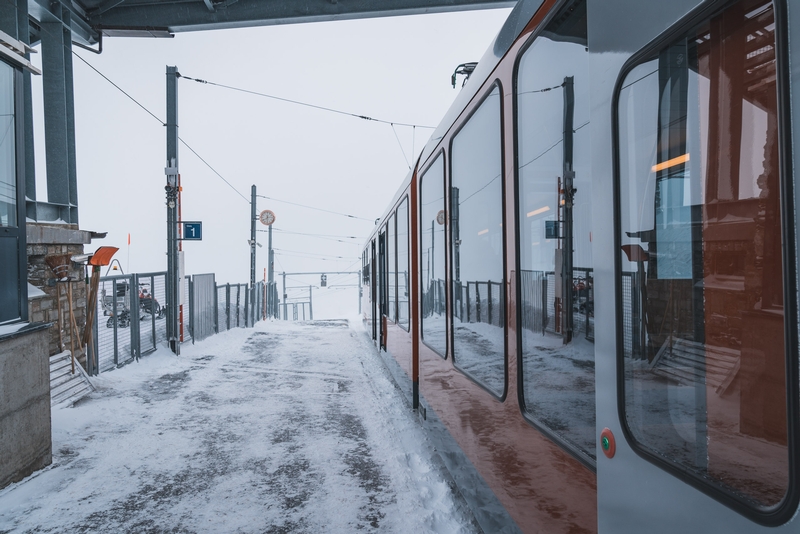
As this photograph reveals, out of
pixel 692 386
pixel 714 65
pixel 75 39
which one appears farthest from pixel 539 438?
pixel 75 39

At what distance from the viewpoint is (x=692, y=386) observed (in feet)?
→ 4.32

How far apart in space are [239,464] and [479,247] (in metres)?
3.16

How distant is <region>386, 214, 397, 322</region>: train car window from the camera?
750cm

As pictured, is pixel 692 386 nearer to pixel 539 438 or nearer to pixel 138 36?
pixel 539 438

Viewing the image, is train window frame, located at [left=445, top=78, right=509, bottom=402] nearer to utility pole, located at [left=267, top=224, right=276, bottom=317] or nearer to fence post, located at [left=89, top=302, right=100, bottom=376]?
fence post, located at [left=89, top=302, right=100, bottom=376]

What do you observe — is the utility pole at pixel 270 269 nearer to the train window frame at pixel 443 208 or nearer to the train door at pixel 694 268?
the train window frame at pixel 443 208

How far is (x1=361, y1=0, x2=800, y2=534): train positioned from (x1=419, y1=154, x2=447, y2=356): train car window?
48.5 inches

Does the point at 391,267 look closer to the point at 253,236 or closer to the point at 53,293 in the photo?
the point at 53,293

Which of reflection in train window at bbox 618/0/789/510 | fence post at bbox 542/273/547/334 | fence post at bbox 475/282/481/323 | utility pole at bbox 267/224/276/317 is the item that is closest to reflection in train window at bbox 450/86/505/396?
fence post at bbox 475/282/481/323

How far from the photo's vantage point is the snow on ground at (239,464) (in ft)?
12.2

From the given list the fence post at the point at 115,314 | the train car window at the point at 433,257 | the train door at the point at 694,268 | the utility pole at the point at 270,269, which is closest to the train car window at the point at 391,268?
the train car window at the point at 433,257

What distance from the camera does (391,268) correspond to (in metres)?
7.91

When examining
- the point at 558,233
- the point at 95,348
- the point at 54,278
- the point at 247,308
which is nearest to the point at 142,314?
the point at 95,348

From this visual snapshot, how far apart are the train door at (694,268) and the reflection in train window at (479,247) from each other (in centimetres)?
104
